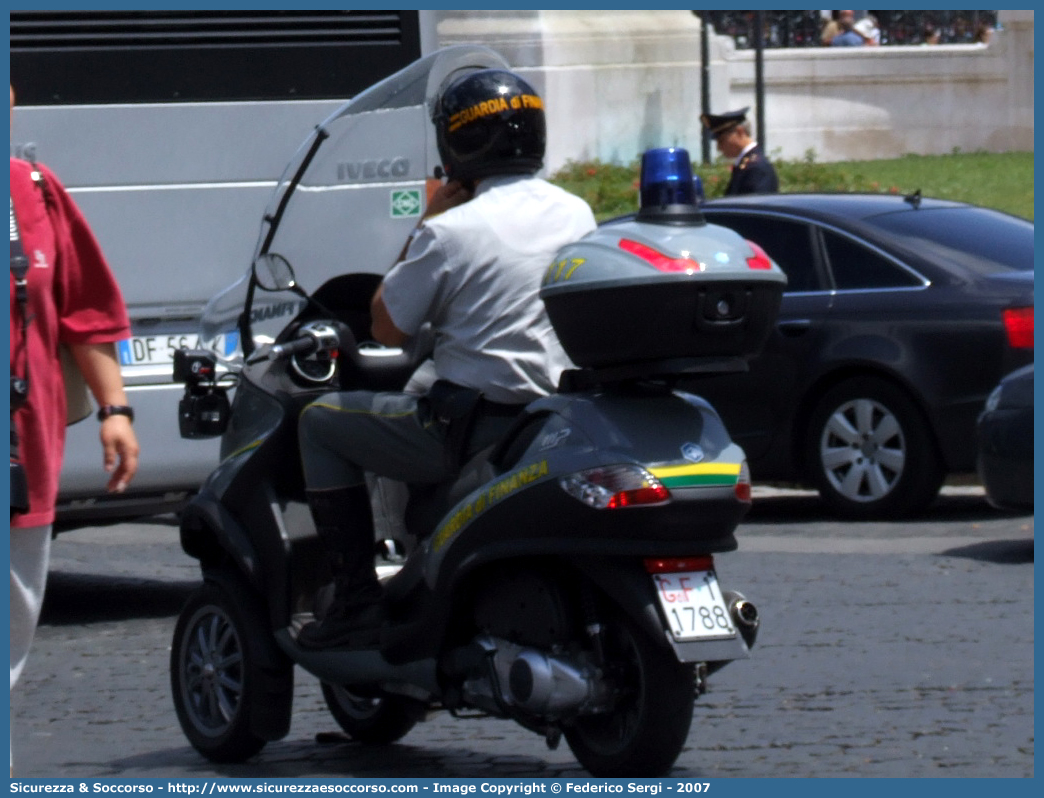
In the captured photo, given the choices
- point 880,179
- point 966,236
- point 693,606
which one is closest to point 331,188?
point 693,606

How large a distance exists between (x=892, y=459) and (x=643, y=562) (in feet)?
19.2

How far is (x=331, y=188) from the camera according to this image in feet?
19.5

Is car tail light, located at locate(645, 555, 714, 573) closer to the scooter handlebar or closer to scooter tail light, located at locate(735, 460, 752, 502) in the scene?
scooter tail light, located at locate(735, 460, 752, 502)

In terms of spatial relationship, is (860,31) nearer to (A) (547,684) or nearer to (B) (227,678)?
(B) (227,678)

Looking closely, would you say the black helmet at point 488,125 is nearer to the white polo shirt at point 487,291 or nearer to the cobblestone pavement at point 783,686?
the white polo shirt at point 487,291

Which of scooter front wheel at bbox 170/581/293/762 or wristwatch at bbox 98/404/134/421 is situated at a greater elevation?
wristwatch at bbox 98/404/134/421

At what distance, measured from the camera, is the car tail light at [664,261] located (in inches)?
187

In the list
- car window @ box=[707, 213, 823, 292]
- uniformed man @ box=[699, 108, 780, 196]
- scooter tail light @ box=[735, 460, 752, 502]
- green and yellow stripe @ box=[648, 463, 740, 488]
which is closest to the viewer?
green and yellow stripe @ box=[648, 463, 740, 488]

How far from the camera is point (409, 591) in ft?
17.4

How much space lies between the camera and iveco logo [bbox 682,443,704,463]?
4816mm

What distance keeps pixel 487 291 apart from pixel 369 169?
1150 mm

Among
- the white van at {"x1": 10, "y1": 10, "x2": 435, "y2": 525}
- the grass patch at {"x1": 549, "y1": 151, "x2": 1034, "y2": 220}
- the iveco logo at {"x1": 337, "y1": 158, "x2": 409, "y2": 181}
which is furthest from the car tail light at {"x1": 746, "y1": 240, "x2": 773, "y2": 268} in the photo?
the grass patch at {"x1": 549, "y1": 151, "x2": 1034, "y2": 220}

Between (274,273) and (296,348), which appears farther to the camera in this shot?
(274,273)

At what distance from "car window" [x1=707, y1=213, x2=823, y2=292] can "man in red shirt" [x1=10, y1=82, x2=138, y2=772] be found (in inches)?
260
